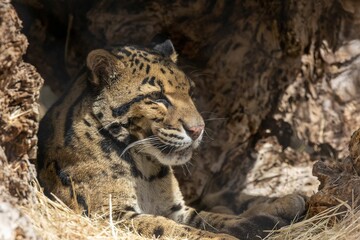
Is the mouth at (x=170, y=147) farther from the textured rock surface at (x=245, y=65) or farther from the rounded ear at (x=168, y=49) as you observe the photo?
the textured rock surface at (x=245, y=65)

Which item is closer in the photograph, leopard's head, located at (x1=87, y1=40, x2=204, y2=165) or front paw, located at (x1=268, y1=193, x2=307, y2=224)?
leopard's head, located at (x1=87, y1=40, x2=204, y2=165)

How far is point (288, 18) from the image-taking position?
7.46 meters

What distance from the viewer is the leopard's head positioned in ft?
20.1

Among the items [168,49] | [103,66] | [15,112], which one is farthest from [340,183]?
[15,112]

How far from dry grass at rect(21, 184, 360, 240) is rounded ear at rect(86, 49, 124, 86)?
1049mm

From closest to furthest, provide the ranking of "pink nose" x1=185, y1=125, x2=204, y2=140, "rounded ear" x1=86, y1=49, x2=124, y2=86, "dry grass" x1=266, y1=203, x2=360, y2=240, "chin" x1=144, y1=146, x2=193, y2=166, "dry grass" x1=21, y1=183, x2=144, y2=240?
"dry grass" x1=21, y1=183, x2=144, y2=240 → "dry grass" x1=266, y1=203, x2=360, y2=240 → "pink nose" x1=185, y1=125, x2=204, y2=140 → "rounded ear" x1=86, y1=49, x2=124, y2=86 → "chin" x1=144, y1=146, x2=193, y2=166

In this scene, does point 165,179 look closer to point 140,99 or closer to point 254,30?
point 140,99

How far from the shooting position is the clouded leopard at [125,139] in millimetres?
6133

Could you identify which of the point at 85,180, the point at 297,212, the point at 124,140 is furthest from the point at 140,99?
the point at 297,212

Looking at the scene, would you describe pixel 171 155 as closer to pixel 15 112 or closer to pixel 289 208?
pixel 289 208

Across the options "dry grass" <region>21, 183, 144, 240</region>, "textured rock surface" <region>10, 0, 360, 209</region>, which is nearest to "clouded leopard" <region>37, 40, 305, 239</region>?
"dry grass" <region>21, 183, 144, 240</region>

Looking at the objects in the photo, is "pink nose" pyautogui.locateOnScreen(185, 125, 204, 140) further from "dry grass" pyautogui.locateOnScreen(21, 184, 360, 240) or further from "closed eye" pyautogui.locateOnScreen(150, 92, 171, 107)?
"dry grass" pyautogui.locateOnScreen(21, 184, 360, 240)

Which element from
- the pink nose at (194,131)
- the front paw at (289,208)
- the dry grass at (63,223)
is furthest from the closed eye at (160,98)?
the front paw at (289,208)

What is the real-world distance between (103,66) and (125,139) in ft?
2.09
